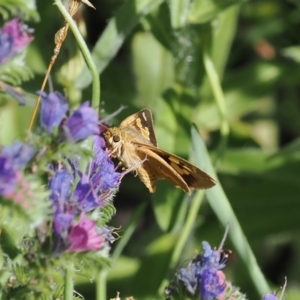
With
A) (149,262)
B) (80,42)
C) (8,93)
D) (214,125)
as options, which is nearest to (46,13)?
(214,125)

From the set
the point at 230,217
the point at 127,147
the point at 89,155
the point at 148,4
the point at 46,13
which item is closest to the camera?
the point at 89,155

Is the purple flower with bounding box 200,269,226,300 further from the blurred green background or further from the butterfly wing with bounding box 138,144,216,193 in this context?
the blurred green background

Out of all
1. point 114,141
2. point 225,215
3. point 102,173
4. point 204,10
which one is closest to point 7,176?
point 102,173

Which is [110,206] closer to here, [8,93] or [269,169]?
[8,93]

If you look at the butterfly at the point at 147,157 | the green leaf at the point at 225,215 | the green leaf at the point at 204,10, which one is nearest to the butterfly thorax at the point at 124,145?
the butterfly at the point at 147,157

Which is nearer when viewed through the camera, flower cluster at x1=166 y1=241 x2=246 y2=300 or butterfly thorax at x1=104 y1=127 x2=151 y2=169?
flower cluster at x1=166 y1=241 x2=246 y2=300

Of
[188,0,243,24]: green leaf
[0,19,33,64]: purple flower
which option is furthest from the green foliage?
[188,0,243,24]: green leaf

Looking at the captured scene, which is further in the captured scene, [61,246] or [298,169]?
[298,169]

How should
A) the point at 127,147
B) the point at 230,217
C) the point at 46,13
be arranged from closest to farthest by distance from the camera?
the point at 127,147, the point at 230,217, the point at 46,13
